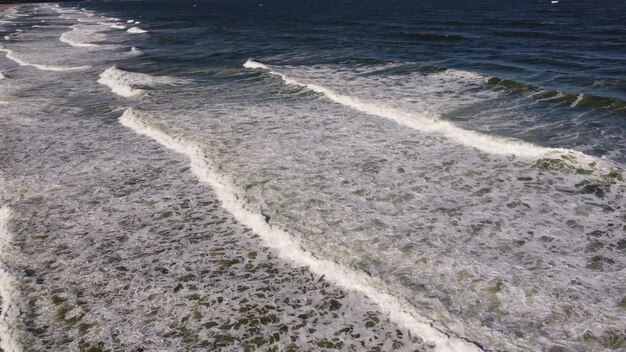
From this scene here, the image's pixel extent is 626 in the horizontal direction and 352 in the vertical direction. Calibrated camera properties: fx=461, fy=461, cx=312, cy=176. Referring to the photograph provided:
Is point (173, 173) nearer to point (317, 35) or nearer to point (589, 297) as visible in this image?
point (589, 297)

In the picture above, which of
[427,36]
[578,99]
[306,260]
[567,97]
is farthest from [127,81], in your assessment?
[427,36]

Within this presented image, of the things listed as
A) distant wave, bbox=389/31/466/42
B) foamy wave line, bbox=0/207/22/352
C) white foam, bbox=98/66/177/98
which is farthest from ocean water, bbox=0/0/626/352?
distant wave, bbox=389/31/466/42

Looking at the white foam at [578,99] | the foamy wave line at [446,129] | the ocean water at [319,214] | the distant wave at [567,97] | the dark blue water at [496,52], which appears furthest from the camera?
the white foam at [578,99]

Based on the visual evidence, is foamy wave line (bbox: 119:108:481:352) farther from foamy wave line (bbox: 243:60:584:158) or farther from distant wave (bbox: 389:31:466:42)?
distant wave (bbox: 389:31:466:42)

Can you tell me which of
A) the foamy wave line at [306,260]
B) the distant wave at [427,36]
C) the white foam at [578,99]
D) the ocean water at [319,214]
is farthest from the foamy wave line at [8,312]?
the distant wave at [427,36]

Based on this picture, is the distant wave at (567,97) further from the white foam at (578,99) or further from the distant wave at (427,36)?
the distant wave at (427,36)

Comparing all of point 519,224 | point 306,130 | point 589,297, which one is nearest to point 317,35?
point 306,130

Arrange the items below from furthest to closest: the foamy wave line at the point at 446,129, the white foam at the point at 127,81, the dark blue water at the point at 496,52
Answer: the white foam at the point at 127,81
the dark blue water at the point at 496,52
the foamy wave line at the point at 446,129
